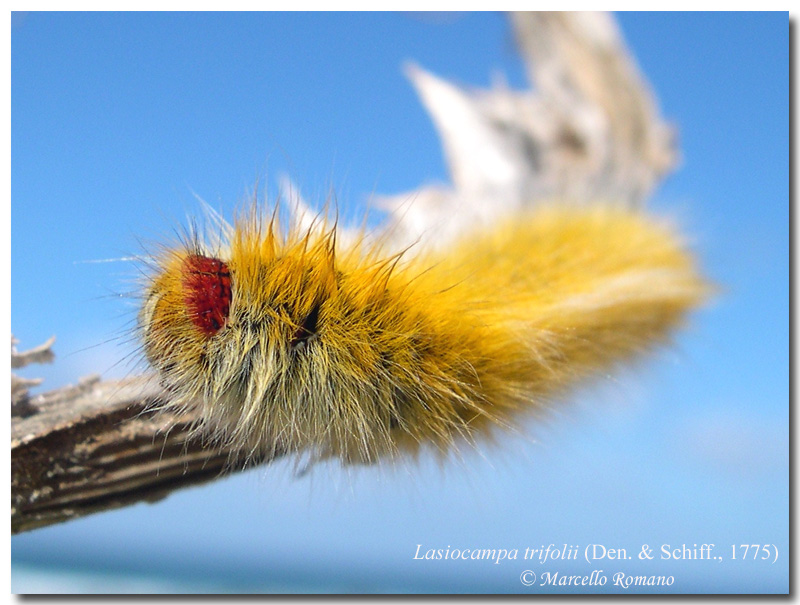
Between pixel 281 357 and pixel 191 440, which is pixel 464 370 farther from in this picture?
pixel 191 440

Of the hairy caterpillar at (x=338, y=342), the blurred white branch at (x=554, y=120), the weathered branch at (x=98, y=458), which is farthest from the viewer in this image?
the blurred white branch at (x=554, y=120)

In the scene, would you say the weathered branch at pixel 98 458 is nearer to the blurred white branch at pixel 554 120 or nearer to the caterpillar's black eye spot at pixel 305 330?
the caterpillar's black eye spot at pixel 305 330

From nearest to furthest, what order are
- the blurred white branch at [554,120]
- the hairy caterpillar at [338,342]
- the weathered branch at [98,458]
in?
1. the hairy caterpillar at [338,342]
2. the weathered branch at [98,458]
3. the blurred white branch at [554,120]

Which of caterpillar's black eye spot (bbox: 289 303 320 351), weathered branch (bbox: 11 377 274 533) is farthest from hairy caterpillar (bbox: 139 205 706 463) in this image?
weathered branch (bbox: 11 377 274 533)

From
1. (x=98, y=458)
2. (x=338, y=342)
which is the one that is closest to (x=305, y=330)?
(x=338, y=342)

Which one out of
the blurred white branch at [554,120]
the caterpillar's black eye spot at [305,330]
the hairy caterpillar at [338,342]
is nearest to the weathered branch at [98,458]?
the hairy caterpillar at [338,342]

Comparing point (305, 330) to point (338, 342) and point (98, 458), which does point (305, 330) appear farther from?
point (98, 458)

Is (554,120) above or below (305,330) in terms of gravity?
above
